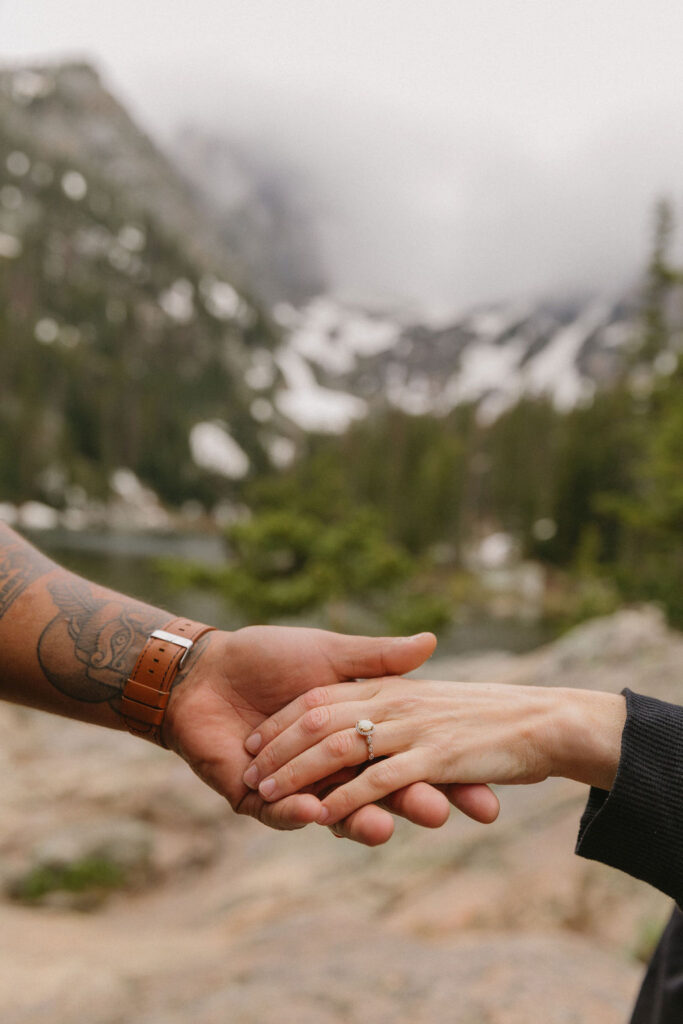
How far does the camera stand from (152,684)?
2102 millimetres

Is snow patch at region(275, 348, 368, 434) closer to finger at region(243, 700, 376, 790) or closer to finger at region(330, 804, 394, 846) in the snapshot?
finger at region(243, 700, 376, 790)

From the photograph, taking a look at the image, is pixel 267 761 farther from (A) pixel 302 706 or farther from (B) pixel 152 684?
(B) pixel 152 684

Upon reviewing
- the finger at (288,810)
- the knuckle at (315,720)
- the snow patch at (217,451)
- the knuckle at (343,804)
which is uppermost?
the snow patch at (217,451)

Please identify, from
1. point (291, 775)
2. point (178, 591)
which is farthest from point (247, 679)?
Answer: point (178, 591)

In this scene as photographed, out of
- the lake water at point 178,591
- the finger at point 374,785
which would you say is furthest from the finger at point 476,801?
the lake water at point 178,591

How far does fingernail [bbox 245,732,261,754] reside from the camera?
2049mm

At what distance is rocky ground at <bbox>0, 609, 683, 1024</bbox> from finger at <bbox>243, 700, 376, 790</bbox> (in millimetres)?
1576

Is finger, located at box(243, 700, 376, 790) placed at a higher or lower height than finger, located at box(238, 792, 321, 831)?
higher

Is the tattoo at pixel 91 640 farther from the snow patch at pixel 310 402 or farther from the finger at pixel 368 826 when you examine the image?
the snow patch at pixel 310 402

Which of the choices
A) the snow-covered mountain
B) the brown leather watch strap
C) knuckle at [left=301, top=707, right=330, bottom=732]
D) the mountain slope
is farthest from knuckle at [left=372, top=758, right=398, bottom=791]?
the snow-covered mountain

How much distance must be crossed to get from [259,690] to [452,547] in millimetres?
52872

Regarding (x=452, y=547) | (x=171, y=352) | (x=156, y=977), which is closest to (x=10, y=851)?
(x=156, y=977)

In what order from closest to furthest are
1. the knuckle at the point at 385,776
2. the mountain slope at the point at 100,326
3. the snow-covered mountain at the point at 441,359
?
1. the knuckle at the point at 385,776
2. the mountain slope at the point at 100,326
3. the snow-covered mountain at the point at 441,359

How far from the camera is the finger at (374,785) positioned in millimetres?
1739
